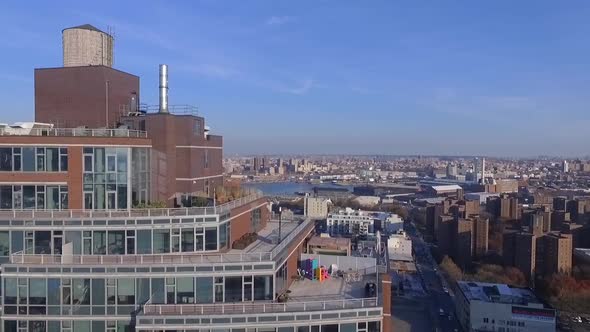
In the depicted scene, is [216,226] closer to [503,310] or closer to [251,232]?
[251,232]


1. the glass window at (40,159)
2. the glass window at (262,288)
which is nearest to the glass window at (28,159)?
the glass window at (40,159)

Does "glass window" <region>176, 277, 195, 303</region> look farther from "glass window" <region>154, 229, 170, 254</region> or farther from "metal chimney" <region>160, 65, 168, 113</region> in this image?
"metal chimney" <region>160, 65, 168, 113</region>

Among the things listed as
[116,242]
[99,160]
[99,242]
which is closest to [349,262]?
[116,242]

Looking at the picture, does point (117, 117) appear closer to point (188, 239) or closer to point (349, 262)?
point (188, 239)

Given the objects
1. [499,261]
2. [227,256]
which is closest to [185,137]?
[227,256]

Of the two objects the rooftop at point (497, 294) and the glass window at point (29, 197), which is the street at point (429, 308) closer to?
the rooftop at point (497, 294)

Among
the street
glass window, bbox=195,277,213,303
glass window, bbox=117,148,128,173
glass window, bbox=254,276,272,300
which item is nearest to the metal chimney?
glass window, bbox=117,148,128,173
